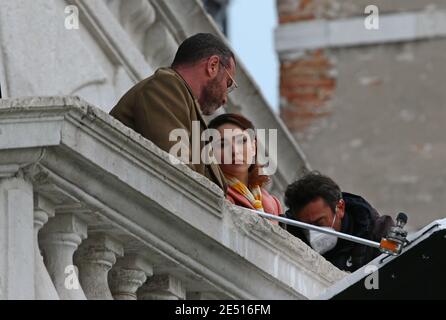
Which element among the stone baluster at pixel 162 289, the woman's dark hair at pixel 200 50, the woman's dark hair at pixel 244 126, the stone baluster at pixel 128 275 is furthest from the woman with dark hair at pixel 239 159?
the stone baluster at pixel 128 275

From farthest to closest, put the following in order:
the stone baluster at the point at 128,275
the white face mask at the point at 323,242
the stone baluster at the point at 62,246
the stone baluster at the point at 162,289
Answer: the white face mask at the point at 323,242, the stone baluster at the point at 162,289, the stone baluster at the point at 128,275, the stone baluster at the point at 62,246

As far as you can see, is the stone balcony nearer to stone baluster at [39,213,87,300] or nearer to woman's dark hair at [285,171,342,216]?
stone baluster at [39,213,87,300]

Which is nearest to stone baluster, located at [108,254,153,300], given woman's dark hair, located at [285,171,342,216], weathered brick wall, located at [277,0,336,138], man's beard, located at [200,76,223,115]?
man's beard, located at [200,76,223,115]

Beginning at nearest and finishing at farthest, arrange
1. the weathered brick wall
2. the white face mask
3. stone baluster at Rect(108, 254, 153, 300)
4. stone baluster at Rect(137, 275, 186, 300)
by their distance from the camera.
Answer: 1. stone baluster at Rect(108, 254, 153, 300)
2. stone baluster at Rect(137, 275, 186, 300)
3. the white face mask
4. the weathered brick wall

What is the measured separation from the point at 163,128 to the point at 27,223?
4.17 feet

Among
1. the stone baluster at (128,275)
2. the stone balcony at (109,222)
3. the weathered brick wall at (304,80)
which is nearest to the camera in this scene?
the stone balcony at (109,222)

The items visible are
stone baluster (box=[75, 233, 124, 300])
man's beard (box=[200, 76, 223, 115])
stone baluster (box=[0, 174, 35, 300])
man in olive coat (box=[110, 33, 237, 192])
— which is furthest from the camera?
man's beard (box=[200, 76, 223, 115])

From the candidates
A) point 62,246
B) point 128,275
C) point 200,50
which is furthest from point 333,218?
point 62,246

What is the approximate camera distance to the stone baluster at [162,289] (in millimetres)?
8258

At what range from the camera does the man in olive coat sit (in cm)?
899

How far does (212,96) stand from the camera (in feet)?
31.3

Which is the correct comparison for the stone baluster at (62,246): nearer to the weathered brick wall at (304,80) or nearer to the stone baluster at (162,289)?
the stone baluster at (162,289)

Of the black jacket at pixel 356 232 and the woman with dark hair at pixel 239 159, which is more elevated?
the woman with dark hair at pixel 239 159

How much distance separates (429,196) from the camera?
2083 cm
